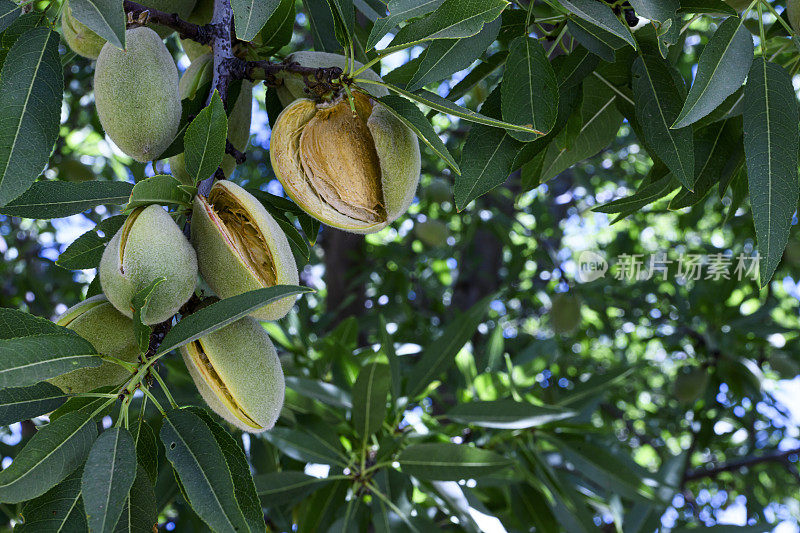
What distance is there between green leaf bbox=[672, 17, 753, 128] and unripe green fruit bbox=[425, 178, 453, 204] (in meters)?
2.42

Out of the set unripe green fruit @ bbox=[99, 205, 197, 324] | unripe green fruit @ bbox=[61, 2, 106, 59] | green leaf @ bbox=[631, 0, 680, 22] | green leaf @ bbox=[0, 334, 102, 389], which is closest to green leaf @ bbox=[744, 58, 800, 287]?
green leaf @ bbox=[631, 0, 680, 22]

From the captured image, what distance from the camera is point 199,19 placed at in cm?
117

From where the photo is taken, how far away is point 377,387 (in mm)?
1505

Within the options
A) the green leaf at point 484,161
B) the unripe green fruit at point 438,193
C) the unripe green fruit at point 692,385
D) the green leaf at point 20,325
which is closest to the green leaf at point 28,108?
the green leaf at point 20,325

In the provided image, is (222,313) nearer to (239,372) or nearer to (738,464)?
(239,372)

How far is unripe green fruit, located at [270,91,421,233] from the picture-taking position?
93 cm

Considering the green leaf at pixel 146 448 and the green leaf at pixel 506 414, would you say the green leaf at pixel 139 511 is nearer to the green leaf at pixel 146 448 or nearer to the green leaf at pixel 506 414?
the green leaf at pixel 146 448

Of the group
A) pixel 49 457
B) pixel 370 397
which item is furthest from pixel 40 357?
pixel 370 397

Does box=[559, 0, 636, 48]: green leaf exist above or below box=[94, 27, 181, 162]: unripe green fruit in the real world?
above

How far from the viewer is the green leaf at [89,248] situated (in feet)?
3.03

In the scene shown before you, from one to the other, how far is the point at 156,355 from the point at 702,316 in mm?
2897

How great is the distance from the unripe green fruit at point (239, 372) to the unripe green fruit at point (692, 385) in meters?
2.57

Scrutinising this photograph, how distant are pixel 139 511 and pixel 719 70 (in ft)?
2.89

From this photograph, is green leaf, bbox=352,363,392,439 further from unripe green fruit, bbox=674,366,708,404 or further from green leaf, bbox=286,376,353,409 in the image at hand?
unripe green fruit, bbox=674,366,708,404
